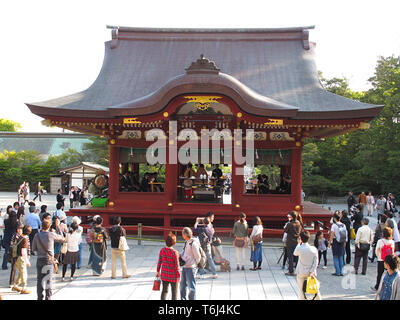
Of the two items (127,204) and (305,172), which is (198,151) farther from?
(305,172)

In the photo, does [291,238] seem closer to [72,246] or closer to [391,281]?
[391,281]

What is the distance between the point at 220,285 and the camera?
9117 millimetres

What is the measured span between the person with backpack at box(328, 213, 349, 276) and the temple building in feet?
12.4

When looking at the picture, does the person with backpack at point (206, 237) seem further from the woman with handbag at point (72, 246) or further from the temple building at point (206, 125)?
the temple building at point (206, 125)

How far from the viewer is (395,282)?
18.8 ft

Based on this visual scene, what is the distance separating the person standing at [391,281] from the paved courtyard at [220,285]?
2.68 meters

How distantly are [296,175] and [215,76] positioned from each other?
526cm

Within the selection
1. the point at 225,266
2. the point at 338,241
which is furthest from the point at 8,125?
the point at 338,241

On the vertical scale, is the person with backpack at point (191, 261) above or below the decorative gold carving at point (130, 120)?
below

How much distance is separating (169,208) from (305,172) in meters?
21.0

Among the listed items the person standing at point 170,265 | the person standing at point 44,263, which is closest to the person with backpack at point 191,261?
the person standing at point 170,265

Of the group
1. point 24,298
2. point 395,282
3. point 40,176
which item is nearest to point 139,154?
point 24,298

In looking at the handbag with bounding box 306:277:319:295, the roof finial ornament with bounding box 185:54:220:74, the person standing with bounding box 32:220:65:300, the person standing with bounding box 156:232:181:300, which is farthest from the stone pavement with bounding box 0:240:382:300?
the roof finial ornament with bounding box 185:54:220:74

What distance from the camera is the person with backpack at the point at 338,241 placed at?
1009 cm
